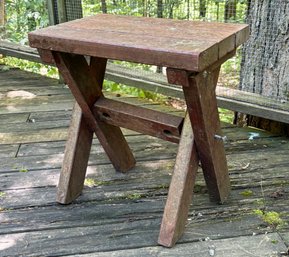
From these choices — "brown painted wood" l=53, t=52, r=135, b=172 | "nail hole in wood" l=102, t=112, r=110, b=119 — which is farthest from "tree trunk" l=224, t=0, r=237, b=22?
"nail hole in wood" l=102, t=112, r=110, b=119

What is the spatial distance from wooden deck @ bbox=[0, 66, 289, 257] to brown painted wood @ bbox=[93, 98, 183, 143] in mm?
351

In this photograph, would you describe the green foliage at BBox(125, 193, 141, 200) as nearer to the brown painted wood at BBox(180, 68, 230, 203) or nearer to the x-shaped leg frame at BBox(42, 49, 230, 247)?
the x-shaped leg frame at BBox(42, 49, 230, 247)

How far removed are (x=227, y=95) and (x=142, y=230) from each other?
3.90 ft

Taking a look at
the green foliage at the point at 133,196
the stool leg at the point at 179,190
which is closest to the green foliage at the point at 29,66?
the green foliage at the point at 133,196

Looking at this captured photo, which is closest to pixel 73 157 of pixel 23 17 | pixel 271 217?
pixel 271 217

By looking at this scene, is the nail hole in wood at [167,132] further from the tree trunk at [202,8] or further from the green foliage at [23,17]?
the green foliage at [23,17]

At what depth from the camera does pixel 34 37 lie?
172cm

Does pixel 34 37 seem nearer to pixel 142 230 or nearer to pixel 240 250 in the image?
pixel 142 230

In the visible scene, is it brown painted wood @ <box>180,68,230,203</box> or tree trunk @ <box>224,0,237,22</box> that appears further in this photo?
tree trunk @ <box>224,0,237,22</box>

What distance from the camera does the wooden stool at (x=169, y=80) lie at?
1467 mm

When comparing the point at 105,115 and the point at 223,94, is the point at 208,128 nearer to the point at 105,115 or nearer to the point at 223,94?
the point at 105,115

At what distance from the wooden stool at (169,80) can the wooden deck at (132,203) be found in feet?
0.31

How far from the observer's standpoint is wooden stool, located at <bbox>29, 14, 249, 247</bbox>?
1467 mm

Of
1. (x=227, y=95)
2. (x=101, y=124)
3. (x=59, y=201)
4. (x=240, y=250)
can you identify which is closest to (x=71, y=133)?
(x=101, y=124)
